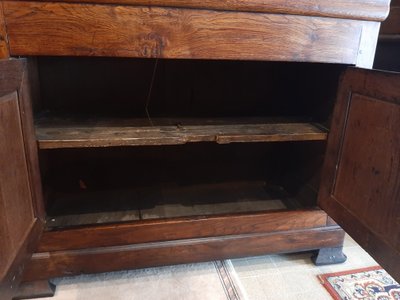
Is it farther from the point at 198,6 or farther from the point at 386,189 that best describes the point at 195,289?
the point at 198,6

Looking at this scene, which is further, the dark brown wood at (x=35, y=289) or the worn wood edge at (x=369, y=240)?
the dark brown wood at (x=35, y=289)

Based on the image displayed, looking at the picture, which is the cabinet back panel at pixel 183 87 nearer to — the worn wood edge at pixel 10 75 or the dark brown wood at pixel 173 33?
the dark brown wood at pixel 173 33

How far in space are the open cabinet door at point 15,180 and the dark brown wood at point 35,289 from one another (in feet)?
0.71

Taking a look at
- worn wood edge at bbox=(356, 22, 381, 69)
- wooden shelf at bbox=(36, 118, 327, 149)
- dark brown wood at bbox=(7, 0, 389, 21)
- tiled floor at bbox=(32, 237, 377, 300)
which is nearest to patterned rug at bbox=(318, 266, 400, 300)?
tiled floor at bbox=(32, 237, 377, 300)

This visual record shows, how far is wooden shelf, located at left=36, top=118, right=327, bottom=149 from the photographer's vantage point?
0.83 m

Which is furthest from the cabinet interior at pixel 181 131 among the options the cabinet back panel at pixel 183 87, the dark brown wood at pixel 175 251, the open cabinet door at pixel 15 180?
the open cabinet door at pixel 15 180

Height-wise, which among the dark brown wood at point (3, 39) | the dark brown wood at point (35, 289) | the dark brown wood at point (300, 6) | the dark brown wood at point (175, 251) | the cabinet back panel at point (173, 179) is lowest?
the dark brown wood at point (35, 289)

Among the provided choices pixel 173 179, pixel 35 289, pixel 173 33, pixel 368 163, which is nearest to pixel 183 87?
pixel 173 179

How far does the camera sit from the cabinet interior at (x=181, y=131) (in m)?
1.06

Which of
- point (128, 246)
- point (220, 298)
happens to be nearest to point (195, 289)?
point (220, 298)

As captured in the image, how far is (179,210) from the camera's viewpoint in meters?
1.17

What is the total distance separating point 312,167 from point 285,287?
17.7 inches

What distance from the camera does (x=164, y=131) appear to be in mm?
927

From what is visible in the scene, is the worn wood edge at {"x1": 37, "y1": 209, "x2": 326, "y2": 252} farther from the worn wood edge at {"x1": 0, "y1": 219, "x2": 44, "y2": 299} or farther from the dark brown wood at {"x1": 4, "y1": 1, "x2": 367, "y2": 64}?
the dark brown wood at {"x1": 4, "y1": 1, "x2": 367, "y2": 64}
